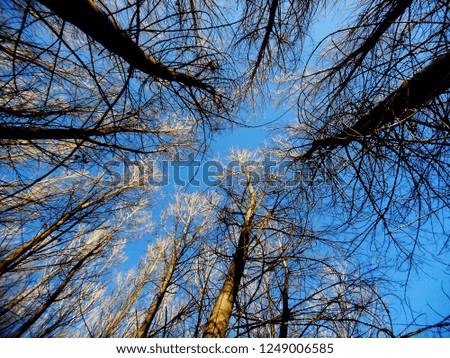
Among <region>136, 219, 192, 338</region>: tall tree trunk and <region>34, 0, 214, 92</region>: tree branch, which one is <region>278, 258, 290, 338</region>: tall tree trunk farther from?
<region>34, 0, 214, 92</region>: tree branch

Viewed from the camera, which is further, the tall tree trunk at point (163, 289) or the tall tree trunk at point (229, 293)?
the tall tree trunk at point (163, 289)

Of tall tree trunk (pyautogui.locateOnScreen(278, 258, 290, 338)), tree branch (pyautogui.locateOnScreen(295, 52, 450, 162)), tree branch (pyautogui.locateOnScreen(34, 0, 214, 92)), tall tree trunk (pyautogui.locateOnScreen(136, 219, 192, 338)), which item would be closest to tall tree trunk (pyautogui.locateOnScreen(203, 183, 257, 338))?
tall tree trunk (pyautogui.locateOnScreen(278, 258, 290, 338))

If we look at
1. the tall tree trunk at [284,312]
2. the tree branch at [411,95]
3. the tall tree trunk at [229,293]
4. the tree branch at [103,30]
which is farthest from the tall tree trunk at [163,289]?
the tree branch at [411,95]

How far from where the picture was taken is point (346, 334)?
7.80ft

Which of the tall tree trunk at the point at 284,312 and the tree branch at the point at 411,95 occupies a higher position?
the tree branch at the point at 411,95

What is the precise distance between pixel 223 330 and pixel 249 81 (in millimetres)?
2926

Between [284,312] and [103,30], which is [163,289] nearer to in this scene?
[284,312]

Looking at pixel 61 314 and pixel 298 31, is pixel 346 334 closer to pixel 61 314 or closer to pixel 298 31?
pixel 298 31

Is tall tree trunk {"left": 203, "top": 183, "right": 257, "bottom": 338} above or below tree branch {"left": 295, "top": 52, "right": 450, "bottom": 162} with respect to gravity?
below

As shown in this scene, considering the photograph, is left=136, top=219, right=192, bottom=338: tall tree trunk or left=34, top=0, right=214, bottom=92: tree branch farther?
left=136, top=219, right=192, bottom=338: tall tree trunk

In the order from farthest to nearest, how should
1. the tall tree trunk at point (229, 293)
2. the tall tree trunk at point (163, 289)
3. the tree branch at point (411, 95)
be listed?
the tall tree trunk at point (163, 289) < the tall tree trunk at point (229, 293) < the tree branch at point (411, 95)

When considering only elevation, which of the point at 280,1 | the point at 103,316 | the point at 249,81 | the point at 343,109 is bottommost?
the point at 103,316

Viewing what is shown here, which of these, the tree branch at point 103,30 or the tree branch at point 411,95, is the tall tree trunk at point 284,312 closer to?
the tree branch at point 411,95
